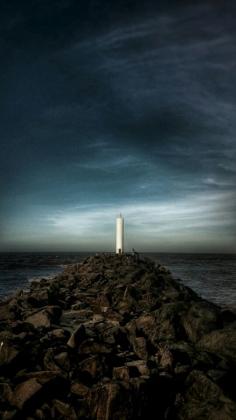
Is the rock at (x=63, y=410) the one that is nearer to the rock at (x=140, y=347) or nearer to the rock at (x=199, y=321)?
the rock at (x=140, y=347)

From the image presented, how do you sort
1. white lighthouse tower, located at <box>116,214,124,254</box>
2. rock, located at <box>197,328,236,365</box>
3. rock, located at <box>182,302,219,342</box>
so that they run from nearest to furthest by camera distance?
1. rock, located at <box>197,328,236,365</box>
2. rock, located at <box>182,302,219,342</box>
3. white lighthouse tower, located at <box>116,214,124,254</box>

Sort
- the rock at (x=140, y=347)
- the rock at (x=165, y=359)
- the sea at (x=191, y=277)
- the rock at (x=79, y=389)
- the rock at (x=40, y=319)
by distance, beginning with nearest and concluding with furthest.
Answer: the rock at (x=79, y=389)
the rock at (x=165, y=359)
the rock at (x=140, y=347)
the rock at (x=40, y=319)
the sea at (x=191, y=277)

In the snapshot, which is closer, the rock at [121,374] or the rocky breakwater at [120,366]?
the rocky breakwater at [120,366]

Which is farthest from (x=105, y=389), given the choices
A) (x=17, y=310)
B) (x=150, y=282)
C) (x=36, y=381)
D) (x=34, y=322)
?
(x=150, y=282)

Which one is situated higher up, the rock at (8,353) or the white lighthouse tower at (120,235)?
the white lighthouse tower at (120,235)

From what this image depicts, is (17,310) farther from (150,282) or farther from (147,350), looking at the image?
(150,282)

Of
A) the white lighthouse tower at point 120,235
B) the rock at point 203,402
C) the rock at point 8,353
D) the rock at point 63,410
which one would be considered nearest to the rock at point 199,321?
the rock at point 203,402

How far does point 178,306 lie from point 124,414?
503 cm

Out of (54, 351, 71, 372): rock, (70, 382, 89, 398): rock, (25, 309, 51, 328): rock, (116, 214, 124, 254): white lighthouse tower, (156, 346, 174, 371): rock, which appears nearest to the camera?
(70, 382, 89, 398): rock

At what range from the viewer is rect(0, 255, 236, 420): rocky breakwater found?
5051 millimetres

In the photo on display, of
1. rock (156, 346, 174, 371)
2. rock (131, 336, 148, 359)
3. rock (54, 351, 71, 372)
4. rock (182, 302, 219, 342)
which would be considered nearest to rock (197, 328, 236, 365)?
rock (182, 302, 219, 342)

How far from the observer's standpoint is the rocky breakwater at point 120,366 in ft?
16.6

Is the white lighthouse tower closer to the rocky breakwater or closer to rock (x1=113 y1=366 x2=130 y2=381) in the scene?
the rocky breakwater

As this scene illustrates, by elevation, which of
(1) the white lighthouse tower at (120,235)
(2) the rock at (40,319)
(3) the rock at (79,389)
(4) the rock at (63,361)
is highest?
(1) the white lighthouse tower at (120,235)
